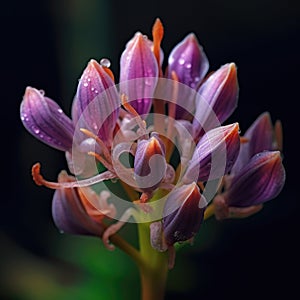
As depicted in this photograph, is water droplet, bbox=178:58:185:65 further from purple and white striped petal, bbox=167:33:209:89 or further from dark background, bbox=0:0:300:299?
dark background, bbox=0:0:300:299

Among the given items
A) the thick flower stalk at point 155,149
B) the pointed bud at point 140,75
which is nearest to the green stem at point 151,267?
the thick flower stalk at point 155,149

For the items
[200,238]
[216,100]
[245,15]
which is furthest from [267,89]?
[216,100]

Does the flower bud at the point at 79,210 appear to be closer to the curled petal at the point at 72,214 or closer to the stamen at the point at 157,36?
the curled petal at the point at 72,214

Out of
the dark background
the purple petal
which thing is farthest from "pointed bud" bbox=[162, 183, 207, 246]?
the dark background

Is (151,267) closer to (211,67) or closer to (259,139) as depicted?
(259,139)

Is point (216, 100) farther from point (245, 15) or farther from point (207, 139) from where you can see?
point (245, 15)

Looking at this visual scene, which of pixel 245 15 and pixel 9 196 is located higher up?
pixel 245 15
